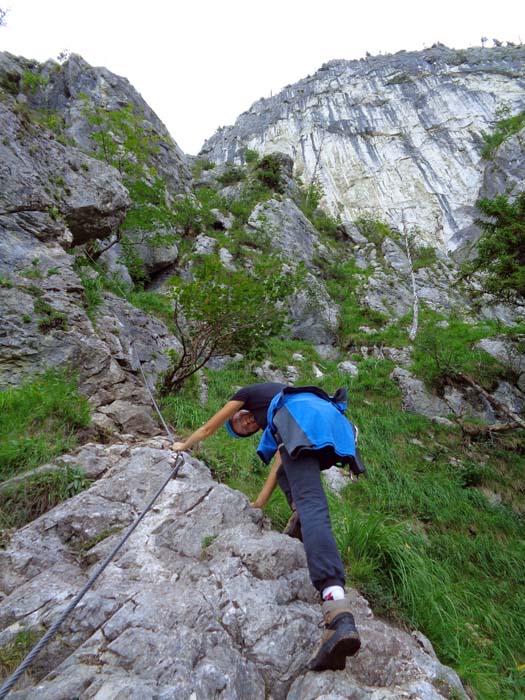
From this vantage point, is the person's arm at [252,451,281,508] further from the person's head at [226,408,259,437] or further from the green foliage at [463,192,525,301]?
the green foliage at [463,192,525,301]

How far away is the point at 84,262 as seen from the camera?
693 cm

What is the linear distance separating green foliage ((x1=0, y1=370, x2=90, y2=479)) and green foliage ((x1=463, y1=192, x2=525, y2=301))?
24.8ft

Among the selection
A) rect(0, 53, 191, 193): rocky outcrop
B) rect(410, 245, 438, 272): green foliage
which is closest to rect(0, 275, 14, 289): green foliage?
rect(0, 53, 191, 193): rocky outcrop

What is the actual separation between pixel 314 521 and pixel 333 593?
12.6 inches

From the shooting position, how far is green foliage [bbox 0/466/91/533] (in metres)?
2.43

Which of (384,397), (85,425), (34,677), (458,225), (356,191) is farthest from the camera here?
(356,191)

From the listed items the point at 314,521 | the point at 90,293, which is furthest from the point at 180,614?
the point at 90,293

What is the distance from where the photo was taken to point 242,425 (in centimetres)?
278

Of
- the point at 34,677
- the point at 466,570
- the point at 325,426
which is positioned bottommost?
the point at 466,570

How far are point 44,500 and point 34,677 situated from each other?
1295 mm

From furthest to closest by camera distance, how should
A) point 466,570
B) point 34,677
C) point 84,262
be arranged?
1. point 84,262
2. point 466,570
3. point 34,677

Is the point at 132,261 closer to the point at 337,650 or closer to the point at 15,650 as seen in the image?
the point at 15,650

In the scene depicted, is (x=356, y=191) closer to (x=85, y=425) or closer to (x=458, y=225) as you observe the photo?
(x=458, y=225)

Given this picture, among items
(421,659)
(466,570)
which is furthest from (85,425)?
(466,570)
